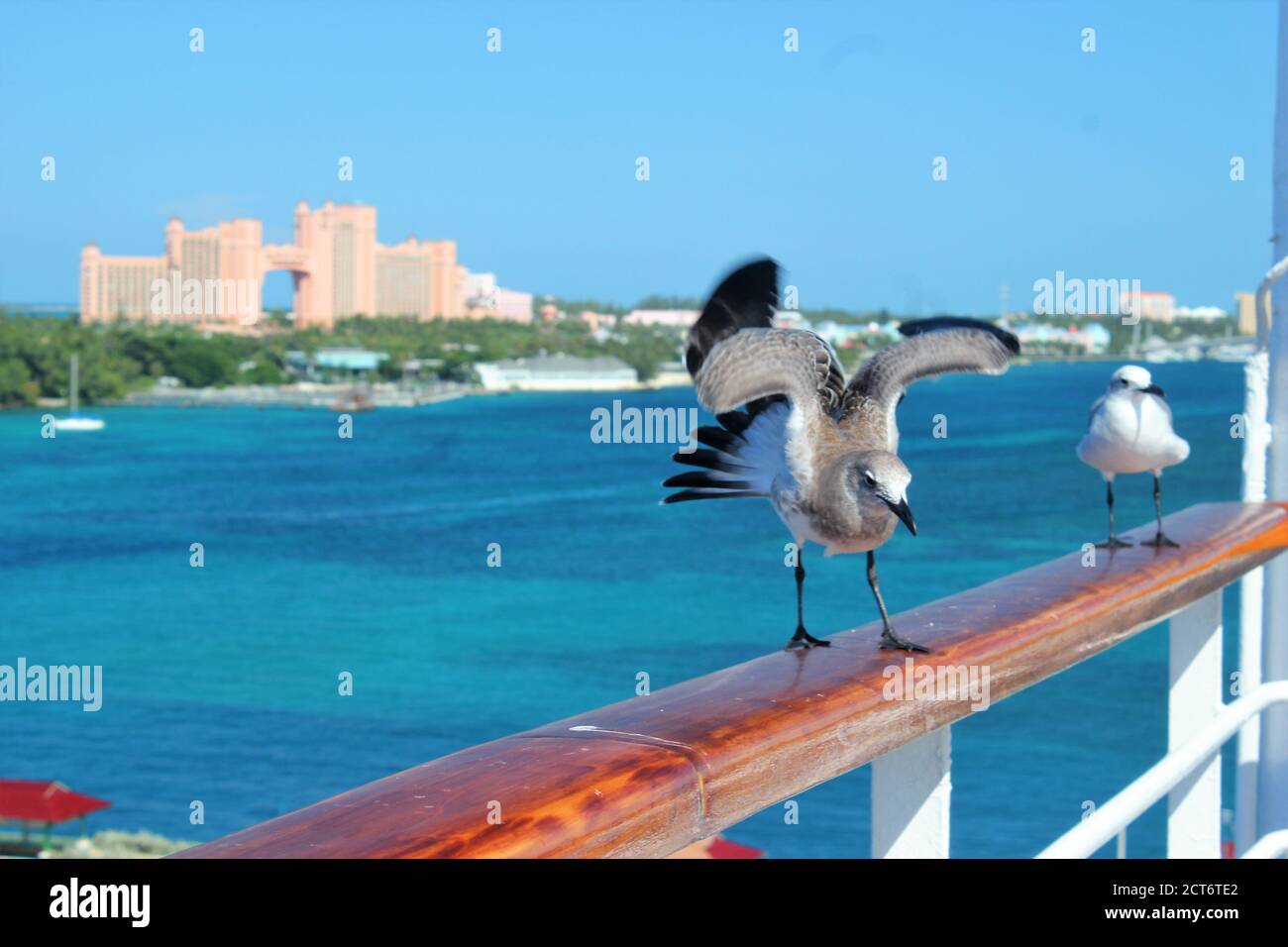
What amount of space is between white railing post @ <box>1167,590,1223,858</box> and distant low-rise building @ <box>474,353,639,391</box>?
3147 inches

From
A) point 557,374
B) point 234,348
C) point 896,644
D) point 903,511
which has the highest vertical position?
point 234,348

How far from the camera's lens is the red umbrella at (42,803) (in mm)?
19016

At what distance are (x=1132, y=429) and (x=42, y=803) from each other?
68.5 feet

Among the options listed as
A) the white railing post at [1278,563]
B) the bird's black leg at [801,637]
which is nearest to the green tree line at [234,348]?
the white railing post at [1278,563]

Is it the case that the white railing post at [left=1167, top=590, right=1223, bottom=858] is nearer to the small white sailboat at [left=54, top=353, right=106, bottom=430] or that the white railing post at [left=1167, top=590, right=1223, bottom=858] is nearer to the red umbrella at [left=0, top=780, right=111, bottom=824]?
the red umbrella at [left=0, top=780, right=111, bottom=824]

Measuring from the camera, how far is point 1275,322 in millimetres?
3004

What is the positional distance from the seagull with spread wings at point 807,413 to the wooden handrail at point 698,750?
120 millimetres

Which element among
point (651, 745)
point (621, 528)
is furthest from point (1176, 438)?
point (621, 528)

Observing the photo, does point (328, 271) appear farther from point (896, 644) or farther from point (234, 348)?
point (896, 644)

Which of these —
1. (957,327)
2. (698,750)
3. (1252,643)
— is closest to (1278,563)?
(1252,643)

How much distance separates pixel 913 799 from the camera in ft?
5.28

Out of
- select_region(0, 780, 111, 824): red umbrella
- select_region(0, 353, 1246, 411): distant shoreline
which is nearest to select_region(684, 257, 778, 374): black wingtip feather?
select_region(0, 780, 111, 824): red umbrella

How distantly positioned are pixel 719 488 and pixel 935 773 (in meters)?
0.51
